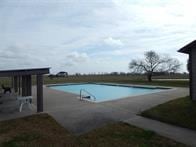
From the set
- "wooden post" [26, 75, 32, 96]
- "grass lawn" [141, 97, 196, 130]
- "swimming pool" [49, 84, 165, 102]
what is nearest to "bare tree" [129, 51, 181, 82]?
"swimming pool" [49, 84, 165, 102]

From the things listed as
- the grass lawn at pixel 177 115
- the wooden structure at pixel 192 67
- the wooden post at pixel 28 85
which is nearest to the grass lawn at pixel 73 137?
the grass lawn at pixel 177 115

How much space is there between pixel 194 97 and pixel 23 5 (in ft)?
31.2

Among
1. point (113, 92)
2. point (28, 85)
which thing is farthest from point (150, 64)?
point (28, 85)

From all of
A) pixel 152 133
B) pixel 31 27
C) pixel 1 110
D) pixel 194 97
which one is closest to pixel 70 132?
pixel 152 133

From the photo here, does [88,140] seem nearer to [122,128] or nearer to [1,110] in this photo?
[122,128]

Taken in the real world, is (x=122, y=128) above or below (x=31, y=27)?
below

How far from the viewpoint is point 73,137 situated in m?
5.89

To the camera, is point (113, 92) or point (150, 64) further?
point (150, 64)

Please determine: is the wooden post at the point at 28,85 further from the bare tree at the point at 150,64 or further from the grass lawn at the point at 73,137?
the bare tree at the point at 150,64

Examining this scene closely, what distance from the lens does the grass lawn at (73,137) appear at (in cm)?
535

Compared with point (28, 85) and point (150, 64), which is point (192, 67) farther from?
point (150, 64)

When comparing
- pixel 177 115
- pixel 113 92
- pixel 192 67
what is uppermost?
pixel 192 67

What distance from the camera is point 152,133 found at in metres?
5.96

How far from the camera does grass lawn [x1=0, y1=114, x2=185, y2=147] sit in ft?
17.5
